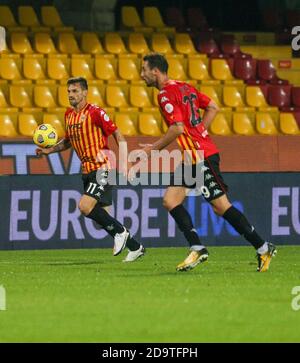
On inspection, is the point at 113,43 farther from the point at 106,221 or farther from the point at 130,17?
the point at 106,221

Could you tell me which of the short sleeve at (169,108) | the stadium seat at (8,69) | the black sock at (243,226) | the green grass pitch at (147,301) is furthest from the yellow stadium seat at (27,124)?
the black sock at (243,226)

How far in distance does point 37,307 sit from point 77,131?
4523 mm

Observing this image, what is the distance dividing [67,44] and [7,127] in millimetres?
3221

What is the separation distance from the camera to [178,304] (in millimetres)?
10188

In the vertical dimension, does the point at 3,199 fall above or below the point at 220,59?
below

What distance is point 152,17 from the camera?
2381cm

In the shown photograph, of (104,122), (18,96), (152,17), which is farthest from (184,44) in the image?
(104,122)

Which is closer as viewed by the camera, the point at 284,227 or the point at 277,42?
the point at 284,227

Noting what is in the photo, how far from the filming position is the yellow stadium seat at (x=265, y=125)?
21.2 meters

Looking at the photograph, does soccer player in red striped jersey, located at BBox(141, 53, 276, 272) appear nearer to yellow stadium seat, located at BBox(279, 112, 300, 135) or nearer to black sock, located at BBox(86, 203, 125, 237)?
black sock, located at BBox(86, 203, 125, 237)

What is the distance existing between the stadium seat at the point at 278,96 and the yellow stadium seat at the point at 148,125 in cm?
307

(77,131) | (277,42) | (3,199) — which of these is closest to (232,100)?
(277,42)
